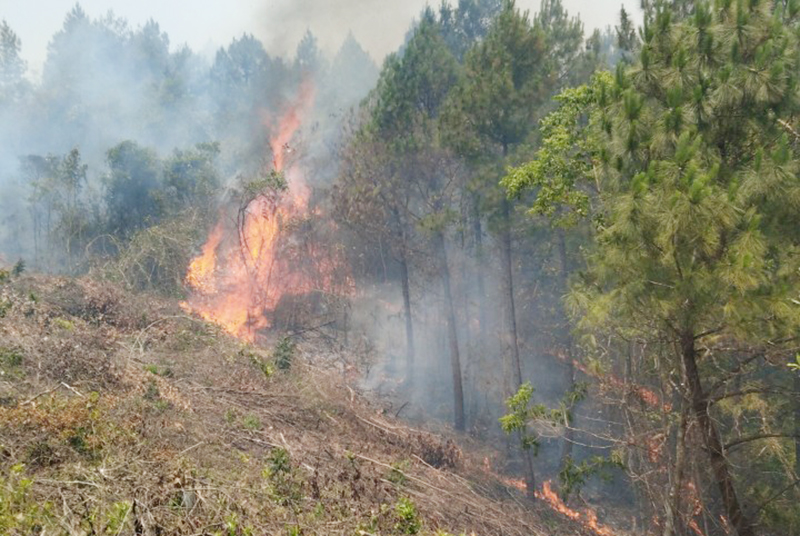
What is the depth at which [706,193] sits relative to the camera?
578cm

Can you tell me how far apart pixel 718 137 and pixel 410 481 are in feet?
25.2

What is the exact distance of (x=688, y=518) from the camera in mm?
8500

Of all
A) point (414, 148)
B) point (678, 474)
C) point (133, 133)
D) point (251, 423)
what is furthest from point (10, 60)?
point (678, 474)

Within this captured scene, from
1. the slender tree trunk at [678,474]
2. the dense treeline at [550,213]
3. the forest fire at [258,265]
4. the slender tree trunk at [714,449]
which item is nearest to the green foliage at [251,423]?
the dense treeline at [550,213]

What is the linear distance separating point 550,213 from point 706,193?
4496 mm

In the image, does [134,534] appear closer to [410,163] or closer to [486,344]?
[410,163]

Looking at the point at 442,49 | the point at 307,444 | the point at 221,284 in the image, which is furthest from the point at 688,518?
the point at 221,284

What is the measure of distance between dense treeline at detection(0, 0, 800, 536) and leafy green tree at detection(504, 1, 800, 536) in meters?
0.03

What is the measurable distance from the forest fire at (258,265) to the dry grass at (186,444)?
6.88 metres

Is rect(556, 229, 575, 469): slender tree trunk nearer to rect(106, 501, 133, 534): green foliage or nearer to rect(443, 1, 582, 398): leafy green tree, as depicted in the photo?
rect(443, 1, 582, 398): leafy green tree

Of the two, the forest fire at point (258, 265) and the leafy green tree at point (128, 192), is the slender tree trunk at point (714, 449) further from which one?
the leafy green tree at point (128, 192)

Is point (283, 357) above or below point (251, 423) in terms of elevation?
above

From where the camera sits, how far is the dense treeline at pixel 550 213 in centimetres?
644

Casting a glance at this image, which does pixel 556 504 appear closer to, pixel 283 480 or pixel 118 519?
pixel 283 480
